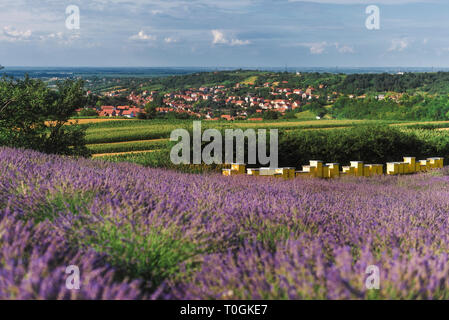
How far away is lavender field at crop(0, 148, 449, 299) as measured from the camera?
6.32 ft

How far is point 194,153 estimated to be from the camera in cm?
1072

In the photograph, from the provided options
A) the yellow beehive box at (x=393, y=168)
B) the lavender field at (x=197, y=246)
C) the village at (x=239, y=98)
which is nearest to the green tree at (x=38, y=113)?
the lavender field at (x=197, y=246)

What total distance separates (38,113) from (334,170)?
699 cm

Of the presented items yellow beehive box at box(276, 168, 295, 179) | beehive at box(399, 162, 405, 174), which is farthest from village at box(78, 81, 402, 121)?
yellow beehive box at box(276, 168, 295, 179)

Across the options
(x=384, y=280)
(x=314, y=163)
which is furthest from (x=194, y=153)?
(x=384, y=280)

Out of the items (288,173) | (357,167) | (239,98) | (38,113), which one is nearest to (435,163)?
(357,167)

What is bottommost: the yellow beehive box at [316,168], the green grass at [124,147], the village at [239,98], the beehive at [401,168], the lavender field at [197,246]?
the green grass at [124,147]

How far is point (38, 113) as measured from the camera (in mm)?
10109

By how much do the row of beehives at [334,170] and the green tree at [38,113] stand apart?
4.05m

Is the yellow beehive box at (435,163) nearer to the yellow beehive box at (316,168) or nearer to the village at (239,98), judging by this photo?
the yellow beehive box at (316,168)

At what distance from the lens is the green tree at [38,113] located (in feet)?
31.5

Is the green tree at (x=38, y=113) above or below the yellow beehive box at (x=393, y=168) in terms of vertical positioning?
above

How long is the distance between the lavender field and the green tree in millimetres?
6249

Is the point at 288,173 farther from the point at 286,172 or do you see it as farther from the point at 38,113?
the point at 38,113
